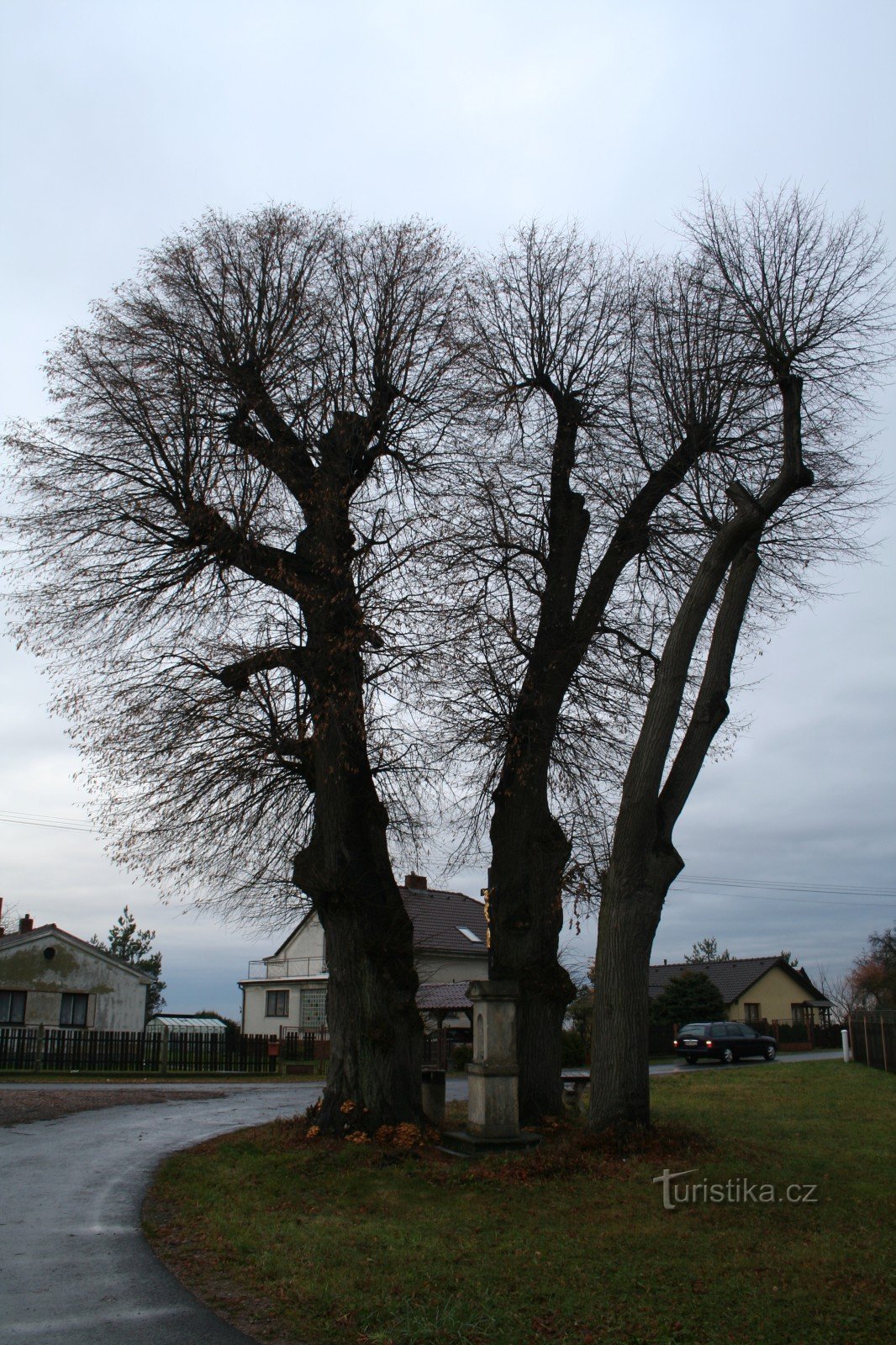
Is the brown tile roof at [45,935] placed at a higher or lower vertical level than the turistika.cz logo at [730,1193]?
higher

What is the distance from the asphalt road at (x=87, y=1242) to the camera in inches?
226

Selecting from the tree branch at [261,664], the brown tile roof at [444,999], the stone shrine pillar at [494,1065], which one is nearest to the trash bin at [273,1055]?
the brown tile roof at [444,999]

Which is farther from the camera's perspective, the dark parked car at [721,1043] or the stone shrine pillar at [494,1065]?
the dark parked car at [721,1043]

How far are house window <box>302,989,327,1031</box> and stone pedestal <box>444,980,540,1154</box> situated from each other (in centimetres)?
3390

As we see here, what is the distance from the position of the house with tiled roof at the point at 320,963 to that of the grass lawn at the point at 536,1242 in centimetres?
2724

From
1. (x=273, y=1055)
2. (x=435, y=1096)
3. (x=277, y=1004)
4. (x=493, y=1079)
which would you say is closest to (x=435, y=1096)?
(x=435, y=1096)

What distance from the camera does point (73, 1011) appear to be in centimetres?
3822

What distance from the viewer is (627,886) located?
1125 centimetres

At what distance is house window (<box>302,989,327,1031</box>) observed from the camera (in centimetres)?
4412

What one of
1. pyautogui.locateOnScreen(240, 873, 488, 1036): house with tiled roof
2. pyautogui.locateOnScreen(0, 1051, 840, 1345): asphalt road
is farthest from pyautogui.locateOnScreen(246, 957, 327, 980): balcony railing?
pyautogui.locateOnScreen(0, 1051, 840, 1345): asphalt road

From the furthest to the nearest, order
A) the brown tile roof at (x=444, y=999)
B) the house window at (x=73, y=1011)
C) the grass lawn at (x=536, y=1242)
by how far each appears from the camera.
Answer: the house window at (x=73, y=1011), the brown tile roof at (x=444, y=999), the grass lawn at (x=536, y=1242)

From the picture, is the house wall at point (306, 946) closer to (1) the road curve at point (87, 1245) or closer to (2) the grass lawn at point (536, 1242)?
(1) the road curve at point (87, 1245)

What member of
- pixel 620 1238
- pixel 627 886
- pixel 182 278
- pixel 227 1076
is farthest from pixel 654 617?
pixel 227 1076

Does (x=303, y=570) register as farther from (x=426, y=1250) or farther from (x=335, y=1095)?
(x=426, y=1250)
